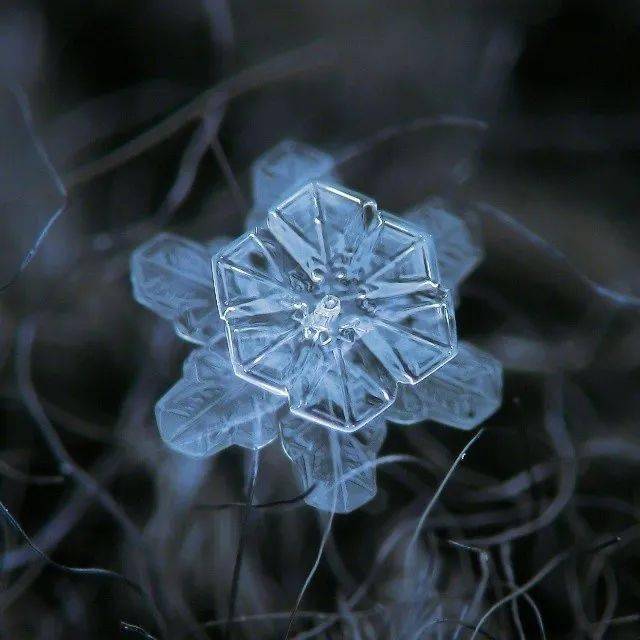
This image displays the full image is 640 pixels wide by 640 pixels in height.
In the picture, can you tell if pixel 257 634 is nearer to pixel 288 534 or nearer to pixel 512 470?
pixel 288 534

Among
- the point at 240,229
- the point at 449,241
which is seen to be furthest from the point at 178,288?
the point at 449,241

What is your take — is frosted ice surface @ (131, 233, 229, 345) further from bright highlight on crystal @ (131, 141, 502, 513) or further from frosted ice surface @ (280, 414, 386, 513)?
frosted ice surface @ (280, 414, 386, 513)

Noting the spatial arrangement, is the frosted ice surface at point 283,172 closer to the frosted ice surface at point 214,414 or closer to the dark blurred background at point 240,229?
the dark blurred background at point 240,229

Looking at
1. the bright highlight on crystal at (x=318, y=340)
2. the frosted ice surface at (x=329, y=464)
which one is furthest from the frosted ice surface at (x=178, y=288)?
the frosted ice surface at (x=329, y=464)

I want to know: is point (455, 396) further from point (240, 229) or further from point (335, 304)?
point (240, 229)

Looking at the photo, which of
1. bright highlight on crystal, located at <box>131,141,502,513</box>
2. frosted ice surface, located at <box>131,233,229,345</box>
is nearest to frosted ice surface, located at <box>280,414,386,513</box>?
bright highlight on crystal, located at <box>131,141,502,513</box>

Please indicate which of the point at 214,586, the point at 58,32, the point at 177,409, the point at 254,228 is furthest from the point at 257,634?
the point at 58,32
